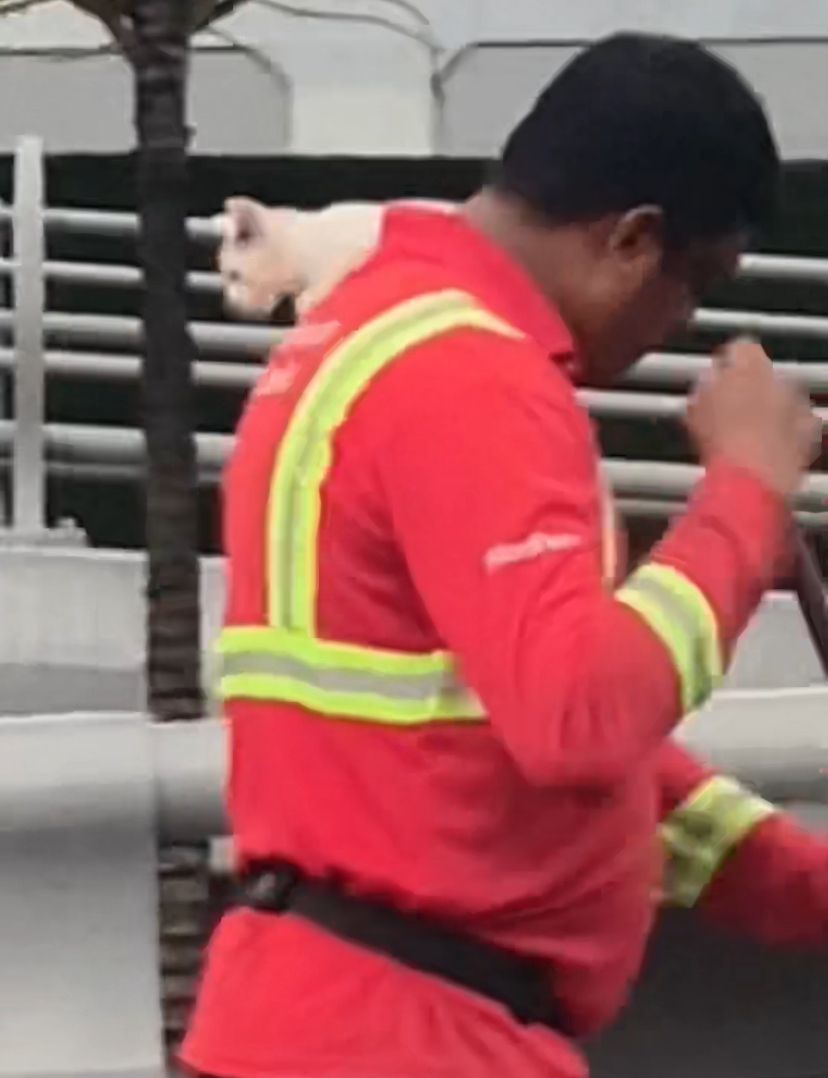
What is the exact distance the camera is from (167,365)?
3.72 meters

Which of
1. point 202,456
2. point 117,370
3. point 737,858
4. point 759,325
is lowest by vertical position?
point 202,456

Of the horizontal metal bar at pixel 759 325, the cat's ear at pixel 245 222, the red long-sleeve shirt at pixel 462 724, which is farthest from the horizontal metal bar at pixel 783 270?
the red long-sleeve shirt at pixel 462 724

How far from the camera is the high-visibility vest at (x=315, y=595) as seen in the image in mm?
1704

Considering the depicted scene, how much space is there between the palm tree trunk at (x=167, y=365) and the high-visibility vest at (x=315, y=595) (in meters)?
1.72

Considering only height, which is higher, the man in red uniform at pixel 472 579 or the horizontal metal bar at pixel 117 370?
the man in red uniform at pixel 472 579

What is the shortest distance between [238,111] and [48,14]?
3.21 ft

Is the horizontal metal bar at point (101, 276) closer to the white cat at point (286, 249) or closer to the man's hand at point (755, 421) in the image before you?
the white cat at point (286, 249)

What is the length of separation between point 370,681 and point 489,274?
368 mm

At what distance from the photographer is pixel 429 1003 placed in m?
1.81

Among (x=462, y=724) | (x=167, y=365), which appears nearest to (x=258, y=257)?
(x=167, y=365)

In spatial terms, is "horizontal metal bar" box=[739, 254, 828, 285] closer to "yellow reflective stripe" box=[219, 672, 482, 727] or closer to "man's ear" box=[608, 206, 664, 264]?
"man's ear" box=[608, 206, 664, 264]

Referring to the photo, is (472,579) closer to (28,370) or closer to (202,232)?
(28,370)

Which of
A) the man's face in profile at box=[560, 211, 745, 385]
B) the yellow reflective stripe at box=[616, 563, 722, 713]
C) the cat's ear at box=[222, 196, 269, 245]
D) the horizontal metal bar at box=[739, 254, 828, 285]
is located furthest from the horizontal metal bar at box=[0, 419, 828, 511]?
the yellow reflective stripe at box=[616, 563, 722, 713]

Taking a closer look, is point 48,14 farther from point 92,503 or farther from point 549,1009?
point 549,1009
